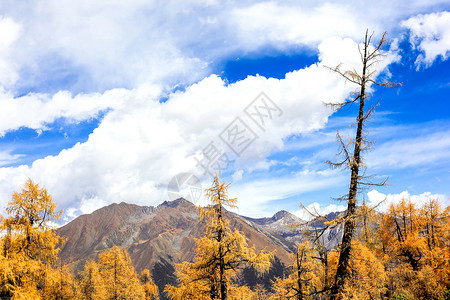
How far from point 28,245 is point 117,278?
18433mm

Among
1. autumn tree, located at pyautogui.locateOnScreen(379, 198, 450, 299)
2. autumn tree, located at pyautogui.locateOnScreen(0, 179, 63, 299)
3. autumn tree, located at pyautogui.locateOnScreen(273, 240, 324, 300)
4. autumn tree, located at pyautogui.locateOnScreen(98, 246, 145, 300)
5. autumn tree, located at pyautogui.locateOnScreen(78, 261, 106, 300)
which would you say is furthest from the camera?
autumn tree, located at pyautogui.locateOnScreen(78, 261, 106, 300)

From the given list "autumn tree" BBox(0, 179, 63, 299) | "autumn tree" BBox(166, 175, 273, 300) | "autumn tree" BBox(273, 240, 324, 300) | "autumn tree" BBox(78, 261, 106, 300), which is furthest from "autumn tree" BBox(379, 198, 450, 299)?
"autumn tree" BBox(78, 261, 106, 300)

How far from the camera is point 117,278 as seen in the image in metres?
30.0

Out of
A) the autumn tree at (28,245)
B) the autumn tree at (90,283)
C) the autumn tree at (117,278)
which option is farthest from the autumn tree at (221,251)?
the autumn tree at (90,283)

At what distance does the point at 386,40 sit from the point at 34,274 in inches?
753

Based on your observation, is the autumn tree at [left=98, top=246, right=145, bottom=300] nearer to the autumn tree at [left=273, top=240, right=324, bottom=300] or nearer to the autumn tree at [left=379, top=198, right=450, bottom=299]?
the autumn tree at [left=273, top=240, right=324, bottom=300]

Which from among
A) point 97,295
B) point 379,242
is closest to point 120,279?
point 97,295

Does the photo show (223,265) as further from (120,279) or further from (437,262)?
(120,279)

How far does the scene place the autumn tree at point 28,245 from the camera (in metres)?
12.9

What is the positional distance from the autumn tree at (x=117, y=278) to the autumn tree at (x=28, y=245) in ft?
53.4

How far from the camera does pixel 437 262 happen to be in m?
20.6

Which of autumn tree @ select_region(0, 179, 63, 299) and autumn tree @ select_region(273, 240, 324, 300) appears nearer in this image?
autumn tree @ select_region(0, 179, 63, 299)

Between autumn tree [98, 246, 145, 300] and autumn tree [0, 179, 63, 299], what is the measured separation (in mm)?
16282

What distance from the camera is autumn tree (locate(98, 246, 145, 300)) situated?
29.3 m
